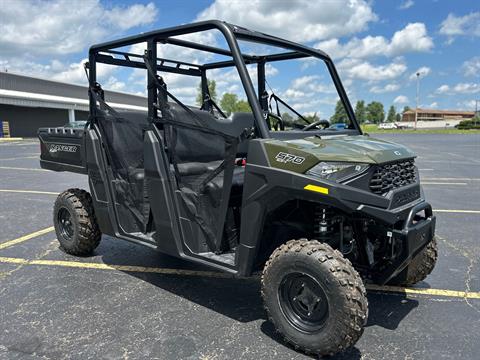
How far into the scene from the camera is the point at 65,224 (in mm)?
4957

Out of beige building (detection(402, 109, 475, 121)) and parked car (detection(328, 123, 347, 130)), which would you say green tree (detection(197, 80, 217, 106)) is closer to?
parked car (detection(328, 123, 347, 130))

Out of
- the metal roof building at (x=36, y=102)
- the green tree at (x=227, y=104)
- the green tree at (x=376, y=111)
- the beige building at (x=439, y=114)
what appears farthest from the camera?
the beige building at (x=439, y=114)

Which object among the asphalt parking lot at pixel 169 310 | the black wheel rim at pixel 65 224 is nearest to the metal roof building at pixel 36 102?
the black wheel rim at pixel 65 224

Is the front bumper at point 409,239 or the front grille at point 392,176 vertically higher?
the front grille at point 392,176

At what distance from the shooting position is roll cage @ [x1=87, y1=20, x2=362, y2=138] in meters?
3.03

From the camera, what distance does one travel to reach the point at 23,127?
3928 centimetres

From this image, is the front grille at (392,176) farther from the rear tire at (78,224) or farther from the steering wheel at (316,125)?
the rear tire at (78,224)

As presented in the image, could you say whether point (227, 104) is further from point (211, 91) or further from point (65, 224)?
point (65, 224)

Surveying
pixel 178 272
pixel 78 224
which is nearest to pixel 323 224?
pixel 178 272

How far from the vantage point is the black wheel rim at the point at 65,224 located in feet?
16.0

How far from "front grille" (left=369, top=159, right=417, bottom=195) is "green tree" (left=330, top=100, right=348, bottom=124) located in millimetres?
989

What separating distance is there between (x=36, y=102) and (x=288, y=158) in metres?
39.9

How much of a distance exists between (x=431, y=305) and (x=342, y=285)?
143 cm

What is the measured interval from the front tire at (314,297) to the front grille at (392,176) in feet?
1.74
